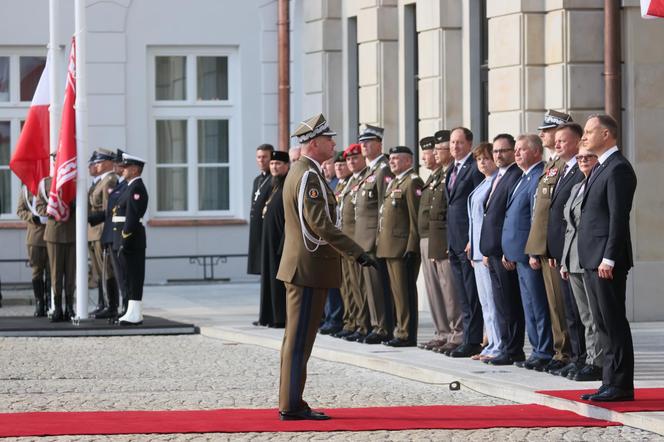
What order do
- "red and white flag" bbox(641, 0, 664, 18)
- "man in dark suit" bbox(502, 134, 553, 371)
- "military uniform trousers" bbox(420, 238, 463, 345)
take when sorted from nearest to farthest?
1. "red and white flag" bbox(641, 0, 664, 18)
2. "man in dark suit" bbox(502, 134, 553, 371)
3. "military uniform trousers" bbox(420, 238, 463, 345)

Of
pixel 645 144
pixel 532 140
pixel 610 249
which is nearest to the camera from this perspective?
pixel 610 249

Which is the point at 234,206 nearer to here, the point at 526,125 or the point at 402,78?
the point at 402,78

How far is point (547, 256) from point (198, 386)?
→ 112 inches

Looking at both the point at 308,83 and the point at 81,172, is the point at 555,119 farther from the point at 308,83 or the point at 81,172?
the point at 308,83

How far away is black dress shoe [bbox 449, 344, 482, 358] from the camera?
14.1m

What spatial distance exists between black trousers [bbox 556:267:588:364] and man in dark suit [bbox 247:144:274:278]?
6126 millimetres

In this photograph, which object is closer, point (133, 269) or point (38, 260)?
point (133, 269)

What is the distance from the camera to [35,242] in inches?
789

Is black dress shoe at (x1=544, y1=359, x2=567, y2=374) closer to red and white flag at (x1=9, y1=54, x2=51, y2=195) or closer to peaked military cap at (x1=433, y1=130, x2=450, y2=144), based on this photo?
peaked military cap at (x1=433, y1=130, x2=450, y2=144)

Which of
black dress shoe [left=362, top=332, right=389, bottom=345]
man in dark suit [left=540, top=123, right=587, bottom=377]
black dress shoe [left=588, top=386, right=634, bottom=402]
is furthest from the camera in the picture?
black dress shoe [left=362, top=332, right=389, bottom=345]

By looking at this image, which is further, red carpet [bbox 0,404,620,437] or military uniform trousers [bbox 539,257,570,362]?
military uniform trousers [bbox 539,257,570,362]

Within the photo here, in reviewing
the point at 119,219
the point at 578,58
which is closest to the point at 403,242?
the point at 578,58

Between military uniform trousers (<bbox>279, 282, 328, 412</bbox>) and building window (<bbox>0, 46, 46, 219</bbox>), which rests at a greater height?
building window (<bbox>0, 46, 46, 219</bbox>)

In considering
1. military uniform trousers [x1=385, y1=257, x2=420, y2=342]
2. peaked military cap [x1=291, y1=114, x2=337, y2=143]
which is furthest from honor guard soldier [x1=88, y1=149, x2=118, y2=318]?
peaked military cap [x1=291, y1=114, x2=337, y2=143]
